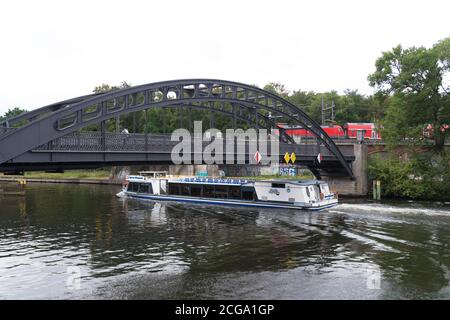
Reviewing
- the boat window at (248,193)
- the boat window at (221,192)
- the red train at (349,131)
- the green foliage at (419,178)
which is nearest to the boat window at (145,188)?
the boat window at (221,192)

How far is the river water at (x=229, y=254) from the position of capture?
21281mm

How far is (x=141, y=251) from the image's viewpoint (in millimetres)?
28859

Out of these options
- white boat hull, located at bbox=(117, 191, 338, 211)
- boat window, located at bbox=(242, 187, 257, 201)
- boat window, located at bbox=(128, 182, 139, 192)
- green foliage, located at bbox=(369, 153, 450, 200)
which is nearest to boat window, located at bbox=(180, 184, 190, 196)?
white boat hull, located at bbox=(117, 191, 338, 211)

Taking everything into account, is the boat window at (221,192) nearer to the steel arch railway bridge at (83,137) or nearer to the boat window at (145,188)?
the boat window at (145,188)

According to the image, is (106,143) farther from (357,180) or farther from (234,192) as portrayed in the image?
(357,180)

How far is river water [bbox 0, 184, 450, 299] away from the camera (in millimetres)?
21281

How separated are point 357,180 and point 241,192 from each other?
65.1 feet

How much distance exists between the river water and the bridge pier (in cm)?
1548

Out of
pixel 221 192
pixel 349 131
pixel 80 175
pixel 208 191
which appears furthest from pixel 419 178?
pixel 80 175

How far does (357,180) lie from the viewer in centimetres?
6253
